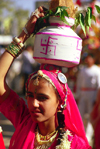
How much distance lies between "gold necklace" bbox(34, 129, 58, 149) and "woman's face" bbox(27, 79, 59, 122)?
17 centimetres

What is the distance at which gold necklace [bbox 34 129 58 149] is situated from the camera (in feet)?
7.32

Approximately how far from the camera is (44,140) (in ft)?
7.39

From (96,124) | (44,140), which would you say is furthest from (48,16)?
(96,124)

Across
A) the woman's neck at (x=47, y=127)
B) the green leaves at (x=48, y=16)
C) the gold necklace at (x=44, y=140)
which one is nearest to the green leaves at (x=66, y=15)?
the green leaves at (x=48, y=16)

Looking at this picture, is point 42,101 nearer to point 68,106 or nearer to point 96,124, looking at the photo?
point 68,106

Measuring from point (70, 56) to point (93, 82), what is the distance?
13.4ft

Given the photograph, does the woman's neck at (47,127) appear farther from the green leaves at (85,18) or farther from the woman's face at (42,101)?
the green leaves at (85,18)

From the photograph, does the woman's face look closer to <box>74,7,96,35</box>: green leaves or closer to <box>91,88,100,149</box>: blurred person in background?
<box>74,7,96,35</box>: green leaves

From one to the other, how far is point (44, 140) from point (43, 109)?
0.94 ft

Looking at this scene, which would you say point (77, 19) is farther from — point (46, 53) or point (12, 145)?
point (12, 145)

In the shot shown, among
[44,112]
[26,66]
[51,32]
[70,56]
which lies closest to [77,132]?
[44,112]

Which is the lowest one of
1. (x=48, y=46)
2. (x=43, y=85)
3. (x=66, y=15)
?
(x=43, y=85)

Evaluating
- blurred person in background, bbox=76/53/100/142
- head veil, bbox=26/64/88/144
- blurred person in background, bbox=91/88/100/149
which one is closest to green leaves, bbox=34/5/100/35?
head veil, bbox=26/64/88/144

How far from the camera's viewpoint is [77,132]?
7.44 ft
